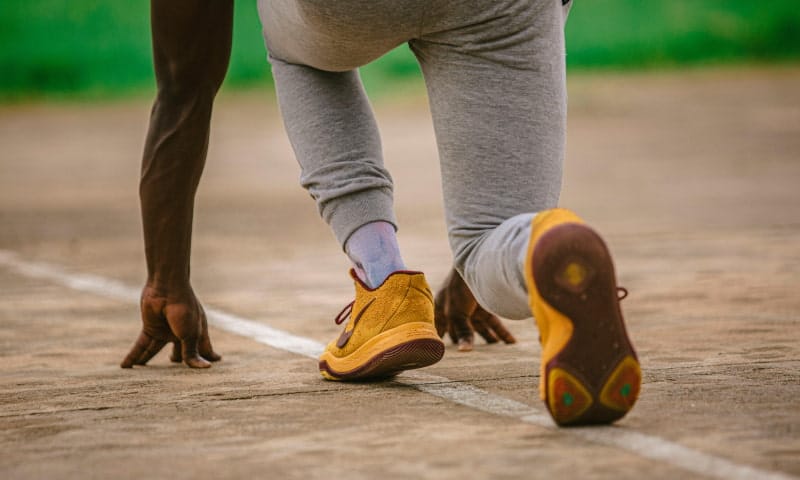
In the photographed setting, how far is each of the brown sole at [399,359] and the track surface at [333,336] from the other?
1.5 inches

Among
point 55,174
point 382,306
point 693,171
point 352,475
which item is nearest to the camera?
point 352,475

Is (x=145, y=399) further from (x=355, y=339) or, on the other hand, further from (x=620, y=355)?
(x=620, y=355)

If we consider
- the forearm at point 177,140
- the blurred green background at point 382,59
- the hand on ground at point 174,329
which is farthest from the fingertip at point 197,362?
the blurred green background at point 382,59

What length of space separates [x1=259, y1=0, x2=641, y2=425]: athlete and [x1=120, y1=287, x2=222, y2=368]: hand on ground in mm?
514

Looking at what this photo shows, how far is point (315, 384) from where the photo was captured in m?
3.38

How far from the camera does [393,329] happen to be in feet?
10.6

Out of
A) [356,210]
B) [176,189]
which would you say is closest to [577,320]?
[356,210]

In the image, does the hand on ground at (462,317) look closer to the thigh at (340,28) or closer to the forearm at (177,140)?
the forearm at (177,140)

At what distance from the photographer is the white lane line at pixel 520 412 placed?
2.36 meters

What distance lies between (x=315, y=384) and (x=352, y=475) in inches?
38.7

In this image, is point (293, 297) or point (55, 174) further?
point (55, 174)

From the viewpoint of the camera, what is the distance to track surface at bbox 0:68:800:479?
8.40 feet

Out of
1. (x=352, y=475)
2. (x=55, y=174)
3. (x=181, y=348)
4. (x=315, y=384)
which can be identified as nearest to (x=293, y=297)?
(x=181, y=348)

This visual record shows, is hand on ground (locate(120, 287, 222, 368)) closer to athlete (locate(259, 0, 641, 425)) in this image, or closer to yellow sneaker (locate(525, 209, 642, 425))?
athlete (locate(259, 0, 641, 425))
